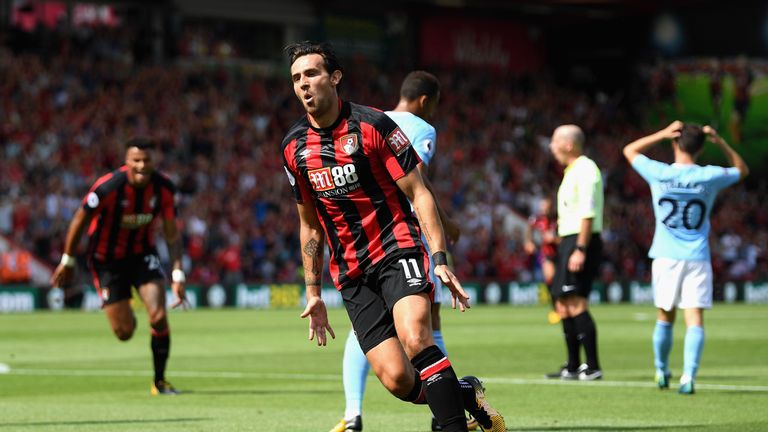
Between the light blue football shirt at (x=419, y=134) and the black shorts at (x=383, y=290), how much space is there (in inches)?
78.3

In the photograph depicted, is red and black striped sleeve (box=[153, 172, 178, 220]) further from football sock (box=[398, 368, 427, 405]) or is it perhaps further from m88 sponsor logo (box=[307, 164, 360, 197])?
football sock (box=[398, 368, 427, 405])

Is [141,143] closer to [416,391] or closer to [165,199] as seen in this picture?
[165,199]

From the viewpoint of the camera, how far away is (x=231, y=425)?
9.45 metres

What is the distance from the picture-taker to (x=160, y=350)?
40.0 feet

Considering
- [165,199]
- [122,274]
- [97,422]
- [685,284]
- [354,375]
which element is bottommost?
[97,422]

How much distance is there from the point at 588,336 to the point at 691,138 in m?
2.36

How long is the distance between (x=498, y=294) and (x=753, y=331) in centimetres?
1363

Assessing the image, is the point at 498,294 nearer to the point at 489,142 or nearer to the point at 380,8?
the point at 489,142

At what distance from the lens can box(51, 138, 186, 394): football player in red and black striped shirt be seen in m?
12.2

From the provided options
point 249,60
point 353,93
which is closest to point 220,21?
point 249,60

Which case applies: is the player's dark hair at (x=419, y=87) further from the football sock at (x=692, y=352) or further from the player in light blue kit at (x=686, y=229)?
the football sock at (x=692, y=352)

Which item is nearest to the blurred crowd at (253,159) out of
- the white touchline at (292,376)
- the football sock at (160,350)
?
the white touchline at (292,376)

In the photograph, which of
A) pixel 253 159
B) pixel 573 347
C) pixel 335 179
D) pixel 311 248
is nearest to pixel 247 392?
pixel 573 347

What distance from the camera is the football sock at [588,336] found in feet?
41.6
